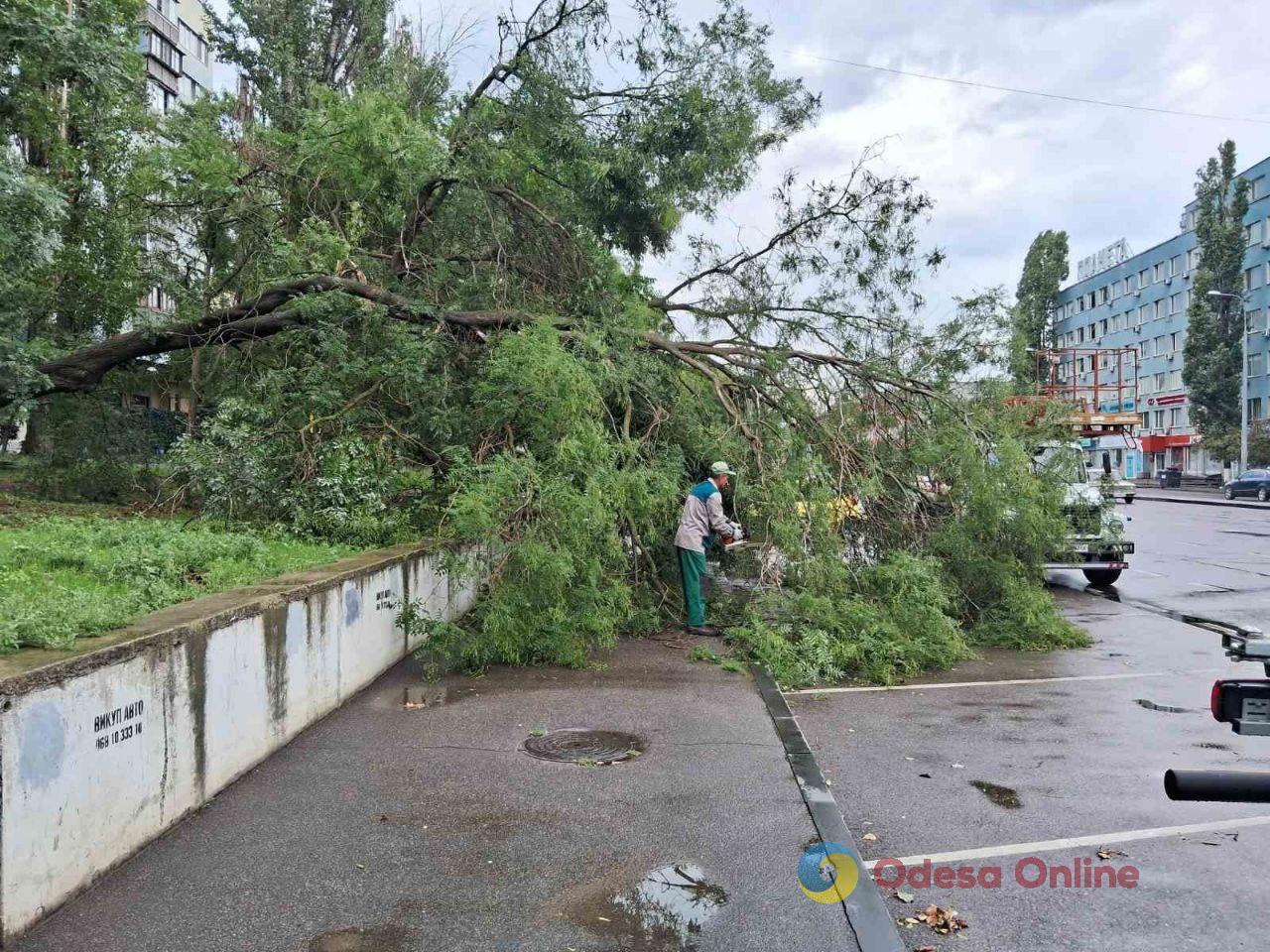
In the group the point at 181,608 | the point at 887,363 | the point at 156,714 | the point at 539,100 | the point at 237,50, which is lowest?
the point at 156,714

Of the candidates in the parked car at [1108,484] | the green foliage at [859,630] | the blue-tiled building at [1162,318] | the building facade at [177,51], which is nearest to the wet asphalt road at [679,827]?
the green foliage at [859,630]

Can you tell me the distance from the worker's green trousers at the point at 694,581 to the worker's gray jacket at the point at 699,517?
0.10m

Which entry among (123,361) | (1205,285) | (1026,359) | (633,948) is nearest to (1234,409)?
(1205,285)

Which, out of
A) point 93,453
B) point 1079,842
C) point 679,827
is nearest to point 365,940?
point 679,827

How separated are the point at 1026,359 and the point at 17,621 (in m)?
11.1

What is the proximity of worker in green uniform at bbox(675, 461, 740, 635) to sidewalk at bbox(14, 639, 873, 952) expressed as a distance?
9.88 ft

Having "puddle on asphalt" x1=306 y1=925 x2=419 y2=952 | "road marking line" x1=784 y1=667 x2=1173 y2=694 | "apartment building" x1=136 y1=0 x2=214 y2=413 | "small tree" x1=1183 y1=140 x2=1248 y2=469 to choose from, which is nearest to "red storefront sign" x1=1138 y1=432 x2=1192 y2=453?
"small tree" x1=1183 y1=140 x2=1248 y2=469

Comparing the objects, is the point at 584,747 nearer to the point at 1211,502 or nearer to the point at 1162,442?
the point at 1211,502

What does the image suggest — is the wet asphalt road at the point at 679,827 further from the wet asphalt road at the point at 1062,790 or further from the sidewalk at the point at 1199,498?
the sidewalk at the point at 1199,498

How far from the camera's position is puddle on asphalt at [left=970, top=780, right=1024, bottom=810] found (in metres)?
5.18

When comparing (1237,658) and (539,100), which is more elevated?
(539,100)

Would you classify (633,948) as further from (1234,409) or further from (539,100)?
(1234,409)

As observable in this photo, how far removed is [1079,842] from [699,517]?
5553 millimetres

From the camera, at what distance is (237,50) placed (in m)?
20.8
